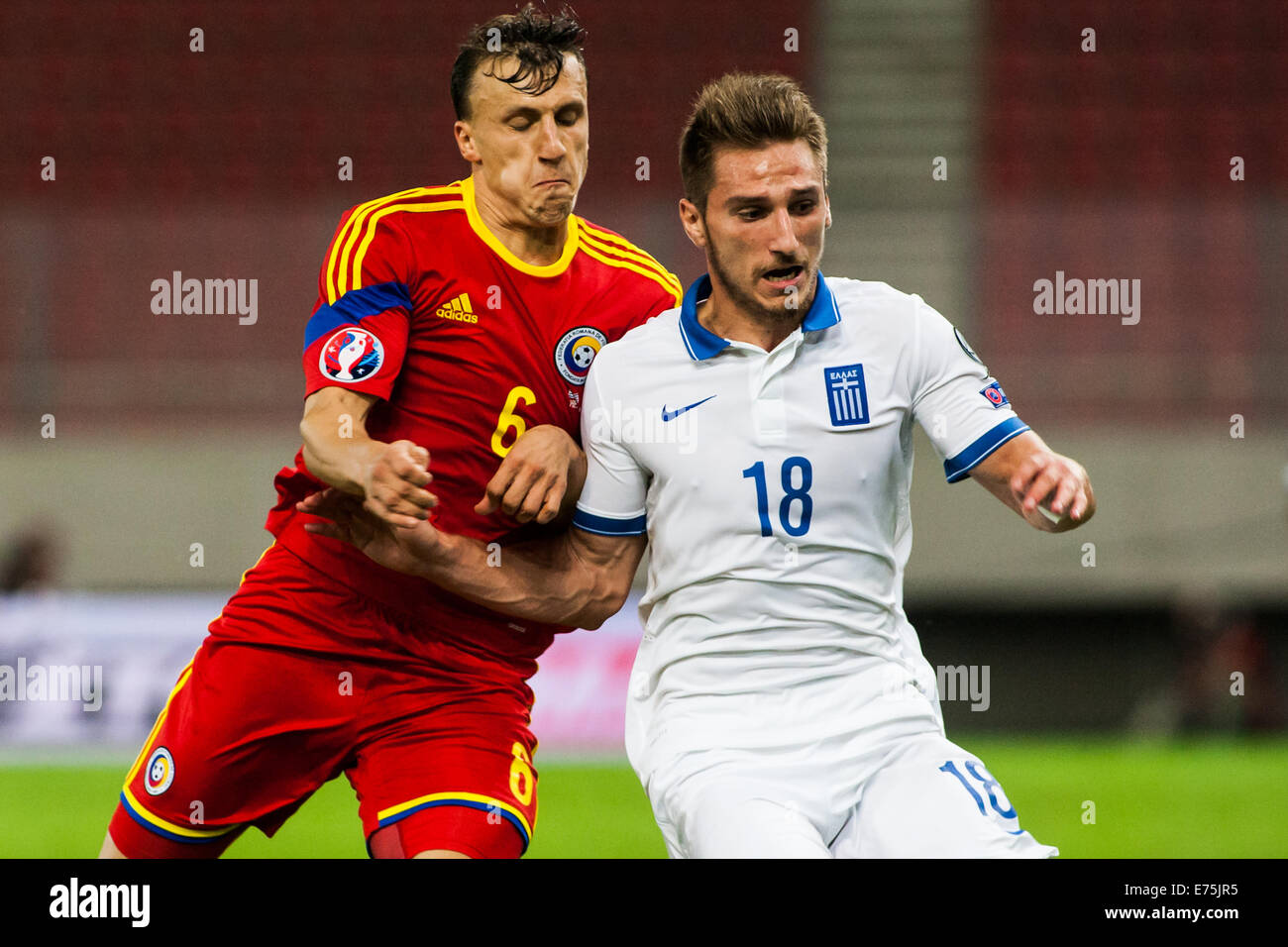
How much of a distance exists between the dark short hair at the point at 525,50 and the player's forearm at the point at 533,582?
3.81 feet

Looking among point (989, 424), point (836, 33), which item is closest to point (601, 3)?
point (836, 33)

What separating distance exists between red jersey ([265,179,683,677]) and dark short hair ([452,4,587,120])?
320mm

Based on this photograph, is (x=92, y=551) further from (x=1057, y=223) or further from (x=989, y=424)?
(x=989, y=424)

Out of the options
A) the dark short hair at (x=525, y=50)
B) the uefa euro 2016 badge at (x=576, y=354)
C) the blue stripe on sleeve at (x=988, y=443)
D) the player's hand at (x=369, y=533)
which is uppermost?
the dark short hair at (x=525, y=50)

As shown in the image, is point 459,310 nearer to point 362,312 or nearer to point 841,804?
point 362,312

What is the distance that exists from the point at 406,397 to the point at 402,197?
53 cm

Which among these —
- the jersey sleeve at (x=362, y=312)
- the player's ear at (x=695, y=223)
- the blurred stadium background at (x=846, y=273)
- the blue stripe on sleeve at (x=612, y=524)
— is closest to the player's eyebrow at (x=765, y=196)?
the player's ear at (x=695, y=223)

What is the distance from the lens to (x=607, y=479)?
3.72 metres

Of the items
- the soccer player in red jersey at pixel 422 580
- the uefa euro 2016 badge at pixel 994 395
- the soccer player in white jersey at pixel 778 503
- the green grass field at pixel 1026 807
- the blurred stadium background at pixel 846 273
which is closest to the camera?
the soccer player in white jersey at pixel 778 503

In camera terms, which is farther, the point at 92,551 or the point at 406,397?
the point at 92,551

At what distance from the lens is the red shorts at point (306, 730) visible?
401cm

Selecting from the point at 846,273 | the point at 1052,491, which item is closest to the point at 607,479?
the point at 1052,491

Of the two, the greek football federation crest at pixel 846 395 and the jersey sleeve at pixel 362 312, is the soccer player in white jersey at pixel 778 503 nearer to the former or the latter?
the greek football federation crest at pixel 846 395

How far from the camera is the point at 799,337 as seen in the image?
3.62 meters
